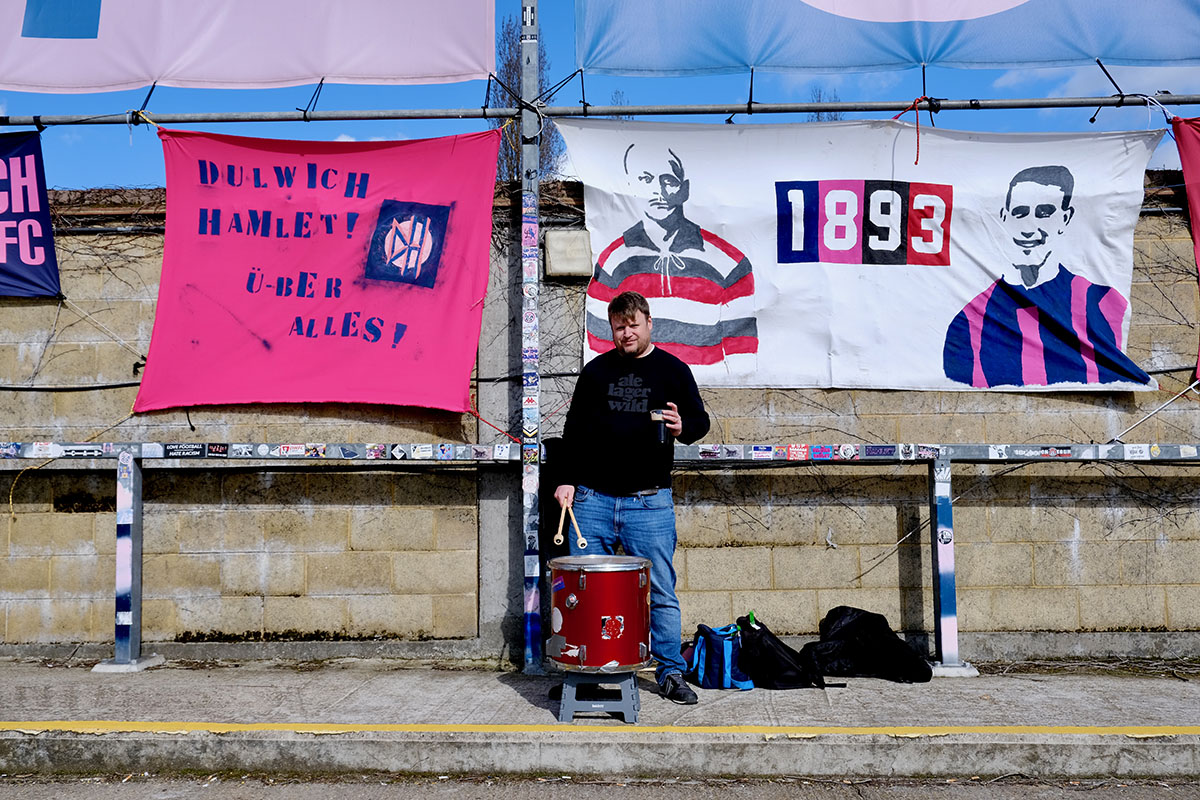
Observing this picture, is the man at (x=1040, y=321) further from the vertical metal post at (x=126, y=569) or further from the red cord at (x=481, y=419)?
the vertical metal post at (x=126, y=569)

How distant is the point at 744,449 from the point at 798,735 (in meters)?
1.91

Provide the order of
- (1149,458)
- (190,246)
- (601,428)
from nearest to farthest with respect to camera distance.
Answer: (601,428)
(1149,458)
(190,246)

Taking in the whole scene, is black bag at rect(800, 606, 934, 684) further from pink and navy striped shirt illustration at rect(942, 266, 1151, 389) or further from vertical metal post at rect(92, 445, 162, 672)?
vertical metal post at rect(92, 445, 162, 672)

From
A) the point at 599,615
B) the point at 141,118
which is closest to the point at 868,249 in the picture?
the point at 599,615

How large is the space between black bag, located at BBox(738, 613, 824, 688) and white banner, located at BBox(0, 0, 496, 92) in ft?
12.2

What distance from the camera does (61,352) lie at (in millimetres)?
6266

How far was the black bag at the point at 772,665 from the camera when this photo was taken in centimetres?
516

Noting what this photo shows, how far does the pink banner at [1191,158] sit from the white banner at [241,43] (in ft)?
14.1

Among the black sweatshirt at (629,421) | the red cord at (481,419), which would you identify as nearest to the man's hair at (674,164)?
the black sweatshirt at (629,421)

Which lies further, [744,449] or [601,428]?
[744,449]

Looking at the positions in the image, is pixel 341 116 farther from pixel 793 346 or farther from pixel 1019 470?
pixel 1019 470

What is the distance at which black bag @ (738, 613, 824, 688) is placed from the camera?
5.16 meters

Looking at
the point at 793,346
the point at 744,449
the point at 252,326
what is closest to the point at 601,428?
the point at 744,449

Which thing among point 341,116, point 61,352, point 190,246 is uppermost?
point 341,116
